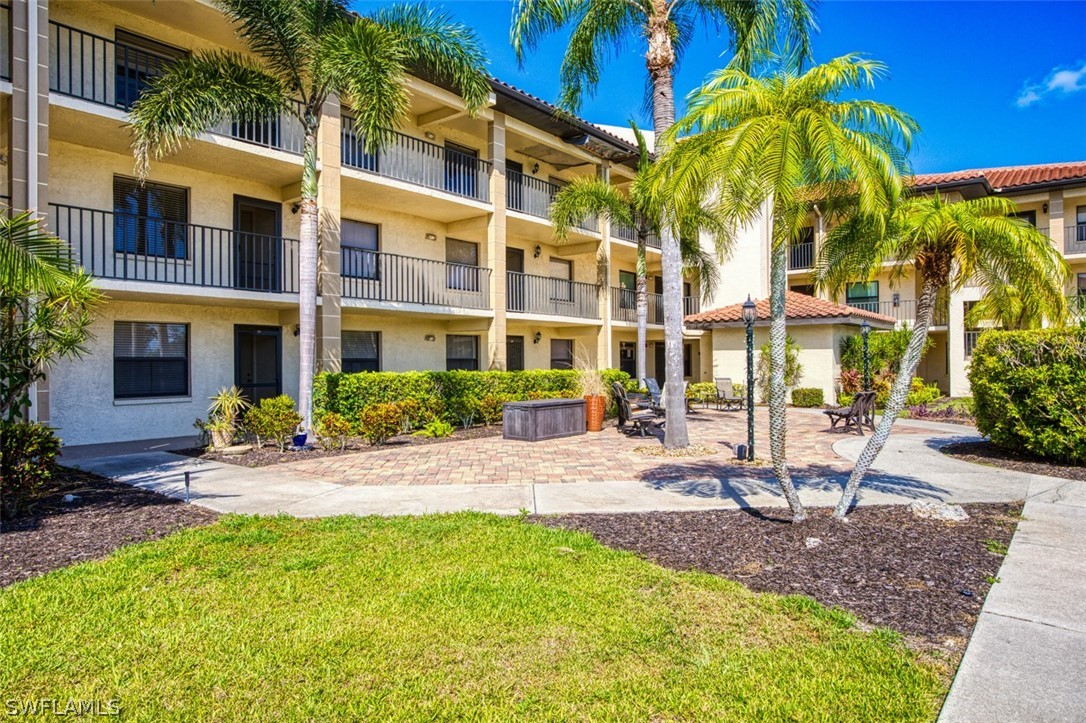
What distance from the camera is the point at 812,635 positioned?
375 cm

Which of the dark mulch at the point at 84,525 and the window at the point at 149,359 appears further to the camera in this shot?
the window at the point at 149,359

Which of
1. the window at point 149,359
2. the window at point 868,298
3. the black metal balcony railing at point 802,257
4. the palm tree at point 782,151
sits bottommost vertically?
the window at point 149,359

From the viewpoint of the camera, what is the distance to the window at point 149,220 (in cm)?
1273

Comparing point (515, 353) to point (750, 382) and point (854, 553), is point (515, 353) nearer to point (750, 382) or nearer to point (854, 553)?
point (750, 382)

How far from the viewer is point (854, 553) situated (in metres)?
5.26

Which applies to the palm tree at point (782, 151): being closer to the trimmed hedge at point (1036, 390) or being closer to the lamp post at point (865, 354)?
the trimmed hedge at point (1036, 390)

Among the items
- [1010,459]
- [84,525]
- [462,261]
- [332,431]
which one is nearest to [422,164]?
[462,261]

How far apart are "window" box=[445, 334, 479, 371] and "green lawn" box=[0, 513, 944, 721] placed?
1491 cm

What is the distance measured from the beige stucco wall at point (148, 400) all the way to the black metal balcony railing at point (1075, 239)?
31.9 meters

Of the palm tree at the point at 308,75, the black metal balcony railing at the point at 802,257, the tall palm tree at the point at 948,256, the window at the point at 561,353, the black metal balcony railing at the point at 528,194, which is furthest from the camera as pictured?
the black metal balcony railing at the point at 802,257

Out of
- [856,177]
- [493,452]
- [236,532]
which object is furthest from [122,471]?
[856,177]

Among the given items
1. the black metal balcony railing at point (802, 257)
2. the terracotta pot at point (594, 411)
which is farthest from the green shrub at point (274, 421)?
the black metal balcony railing at point (802, 257)

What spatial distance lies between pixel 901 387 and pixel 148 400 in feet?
47.0

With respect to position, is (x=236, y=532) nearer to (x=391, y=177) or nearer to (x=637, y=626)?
(x=637, y=626)
